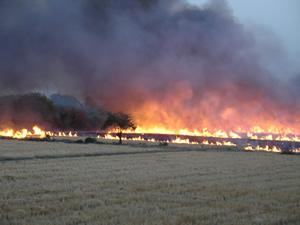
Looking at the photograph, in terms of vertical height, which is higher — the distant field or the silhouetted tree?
the silhouetted tree

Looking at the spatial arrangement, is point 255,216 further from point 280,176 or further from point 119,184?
point 280,176

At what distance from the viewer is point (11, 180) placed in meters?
16.2

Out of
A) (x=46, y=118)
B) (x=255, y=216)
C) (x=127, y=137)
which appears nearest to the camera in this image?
(x=255, y=216)

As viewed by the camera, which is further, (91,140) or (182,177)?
(91,140)

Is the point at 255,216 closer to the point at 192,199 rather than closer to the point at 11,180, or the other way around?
the point at 192,199

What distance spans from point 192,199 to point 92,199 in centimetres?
363

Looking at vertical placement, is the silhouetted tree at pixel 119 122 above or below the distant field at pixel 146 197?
above

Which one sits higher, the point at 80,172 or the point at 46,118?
the point at 46,118

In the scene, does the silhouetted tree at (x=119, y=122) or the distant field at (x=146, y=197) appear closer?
the distant field at (x=146, y=197)

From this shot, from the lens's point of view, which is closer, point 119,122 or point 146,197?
point 146,197

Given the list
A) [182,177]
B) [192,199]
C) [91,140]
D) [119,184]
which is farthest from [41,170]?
[91,140]

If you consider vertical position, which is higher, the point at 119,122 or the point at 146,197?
the point at 119,122

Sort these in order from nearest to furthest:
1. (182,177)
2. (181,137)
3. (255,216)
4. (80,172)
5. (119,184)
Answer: (255,216) < (119,184) < (182,177) < (80,172) < (181,137)

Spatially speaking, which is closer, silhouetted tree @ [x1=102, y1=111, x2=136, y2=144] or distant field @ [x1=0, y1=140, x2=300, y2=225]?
distant field @ [x1=0, y1=140, x2=300, y2=225]
